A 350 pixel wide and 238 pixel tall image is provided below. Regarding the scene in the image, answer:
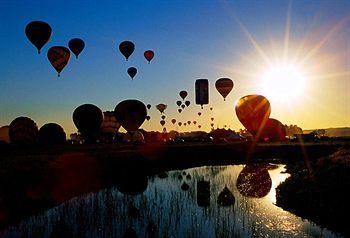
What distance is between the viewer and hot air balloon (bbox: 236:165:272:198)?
2767 cm

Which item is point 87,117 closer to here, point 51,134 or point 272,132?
point 51,134

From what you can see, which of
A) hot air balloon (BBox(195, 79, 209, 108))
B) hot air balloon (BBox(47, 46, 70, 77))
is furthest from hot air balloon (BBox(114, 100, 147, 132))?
hot air balloon (BBox(195, 79, 209, 108))

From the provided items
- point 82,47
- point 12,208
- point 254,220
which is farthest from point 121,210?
point 82,47

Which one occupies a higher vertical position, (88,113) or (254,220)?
(88,113)

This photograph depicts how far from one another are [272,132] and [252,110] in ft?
64.9

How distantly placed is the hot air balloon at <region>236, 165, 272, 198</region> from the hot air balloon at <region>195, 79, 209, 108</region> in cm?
4261

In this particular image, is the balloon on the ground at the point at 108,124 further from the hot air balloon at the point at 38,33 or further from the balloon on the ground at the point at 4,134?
the hot air balloon at the point at 38,33

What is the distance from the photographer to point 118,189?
2803cm

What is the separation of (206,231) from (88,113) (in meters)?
57.8

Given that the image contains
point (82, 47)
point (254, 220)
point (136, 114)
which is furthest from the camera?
point (136, 114)

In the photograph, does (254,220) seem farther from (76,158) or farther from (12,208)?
(76,158)

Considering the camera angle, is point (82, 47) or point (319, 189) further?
point (82, 47)

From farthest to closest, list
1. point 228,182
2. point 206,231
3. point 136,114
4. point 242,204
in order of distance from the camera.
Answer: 1. point 136,114
2. point 228,182
3. point 242,204
4. point 206,231

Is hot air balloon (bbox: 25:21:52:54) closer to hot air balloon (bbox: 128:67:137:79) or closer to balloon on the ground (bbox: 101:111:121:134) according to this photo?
hot air balloon (bbox: 128:67:137:79)
